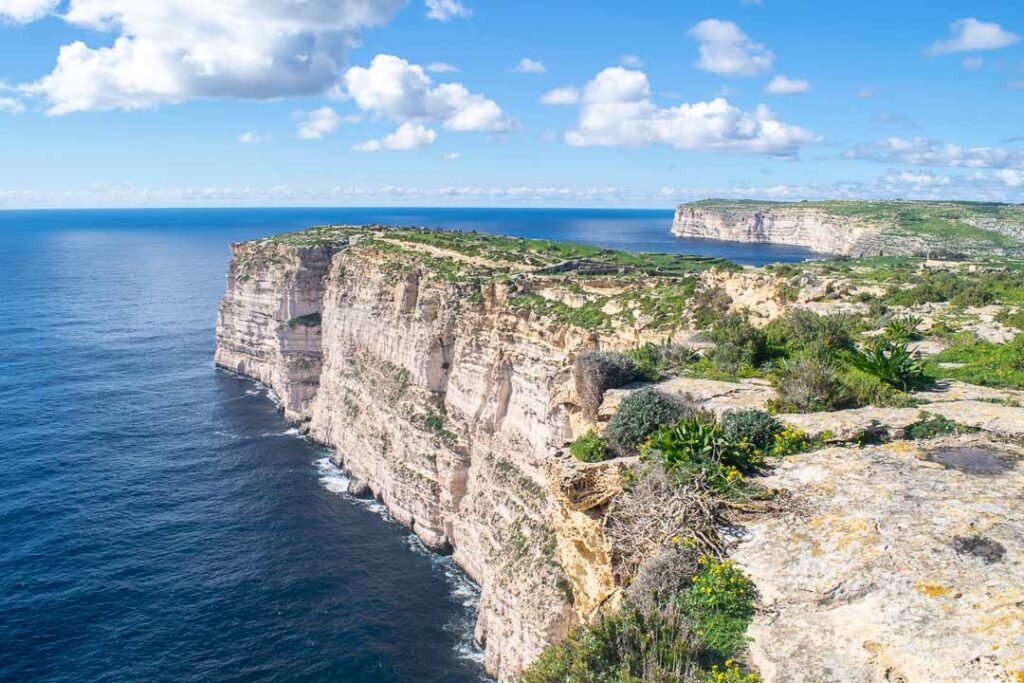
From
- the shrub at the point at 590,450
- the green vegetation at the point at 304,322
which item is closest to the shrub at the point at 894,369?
the shrub at the point at 590,450

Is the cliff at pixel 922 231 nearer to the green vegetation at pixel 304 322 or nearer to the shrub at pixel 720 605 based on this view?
the green vegetation at pixel 304 322

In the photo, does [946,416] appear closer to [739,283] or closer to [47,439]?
[739,283]

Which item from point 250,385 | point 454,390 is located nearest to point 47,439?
point 250,385

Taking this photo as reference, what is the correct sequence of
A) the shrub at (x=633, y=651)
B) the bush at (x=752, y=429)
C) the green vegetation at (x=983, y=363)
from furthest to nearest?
the green vegetation at (x=983, y=363) < the bush at (x=752, y=429) < the shrub at (x=633, y=651)

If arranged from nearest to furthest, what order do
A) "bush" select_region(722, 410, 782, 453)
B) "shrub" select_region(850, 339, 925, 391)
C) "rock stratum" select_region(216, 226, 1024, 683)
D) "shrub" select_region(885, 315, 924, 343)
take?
"rock stratum" select_region(216, 226, 1024, 683) → "bush" select_region(722, 410, 782, 453) → "shrub" select_region(850, 339, 925, 391) → "shrub" select_region(885, 315, 924, 343)

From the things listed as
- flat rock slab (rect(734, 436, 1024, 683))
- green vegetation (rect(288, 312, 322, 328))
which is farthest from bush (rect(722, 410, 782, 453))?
green vegetation (rect(288, 312, 322, 328))

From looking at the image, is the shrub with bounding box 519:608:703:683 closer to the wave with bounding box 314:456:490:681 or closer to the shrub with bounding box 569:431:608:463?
the shrub with bounding box 569:431:608:463
